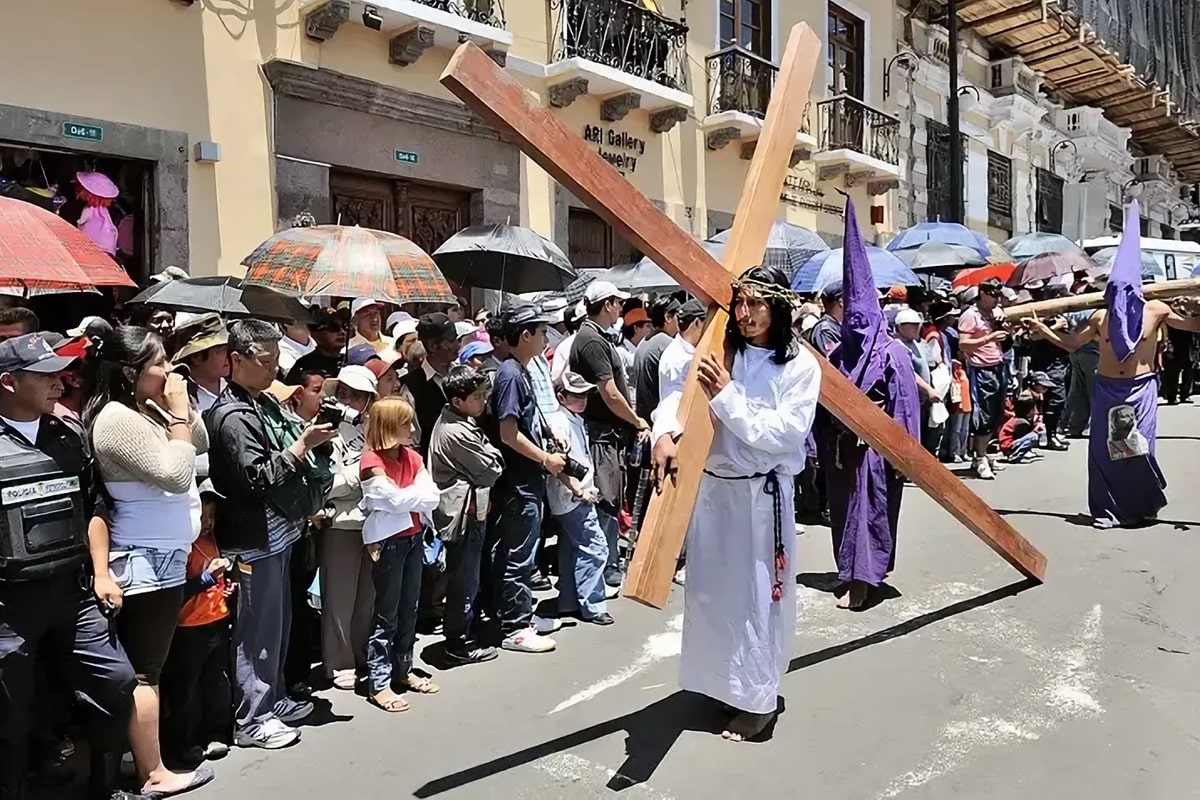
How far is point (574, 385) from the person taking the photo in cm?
550

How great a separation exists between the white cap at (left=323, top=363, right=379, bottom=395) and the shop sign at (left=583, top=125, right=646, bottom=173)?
792 cm

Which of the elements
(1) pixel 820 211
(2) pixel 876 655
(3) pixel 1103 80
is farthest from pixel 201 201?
(3) pixel 1103 80

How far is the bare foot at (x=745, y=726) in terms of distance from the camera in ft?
12.3

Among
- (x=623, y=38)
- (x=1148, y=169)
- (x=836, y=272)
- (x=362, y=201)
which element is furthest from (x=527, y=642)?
(x=1148, y=169)

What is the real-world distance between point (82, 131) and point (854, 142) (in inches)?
462

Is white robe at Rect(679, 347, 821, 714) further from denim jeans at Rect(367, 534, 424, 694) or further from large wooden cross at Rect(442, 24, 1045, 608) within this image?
denim jeans at Rect(367, 534, 424, 694)

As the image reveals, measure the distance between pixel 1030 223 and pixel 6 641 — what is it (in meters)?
22.7

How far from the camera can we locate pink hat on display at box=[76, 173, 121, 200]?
7418 mm

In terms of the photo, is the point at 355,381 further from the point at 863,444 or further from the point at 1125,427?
the point at 1125,427

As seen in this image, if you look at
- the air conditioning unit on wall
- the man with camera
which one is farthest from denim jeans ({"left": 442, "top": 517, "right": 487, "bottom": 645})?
the air conditioning unit on wall

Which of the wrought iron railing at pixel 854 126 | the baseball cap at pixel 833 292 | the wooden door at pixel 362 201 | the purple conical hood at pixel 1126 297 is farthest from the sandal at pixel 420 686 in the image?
the wrought iron railing at pixel 854 126

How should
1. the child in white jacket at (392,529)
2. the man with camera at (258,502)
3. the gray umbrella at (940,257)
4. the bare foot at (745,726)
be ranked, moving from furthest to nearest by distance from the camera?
the gray umbrella at (940,257) < the child in white jacket at (392,529) < the bare foot at (745,726) < the man with camera at (258,502)

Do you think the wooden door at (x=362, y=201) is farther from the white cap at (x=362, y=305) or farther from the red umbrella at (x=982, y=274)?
the red umbrella at (x=982, y=274)

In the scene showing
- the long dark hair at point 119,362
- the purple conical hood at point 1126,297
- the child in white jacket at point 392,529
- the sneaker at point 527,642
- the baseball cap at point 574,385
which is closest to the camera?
the long dark hair at point 119,362
